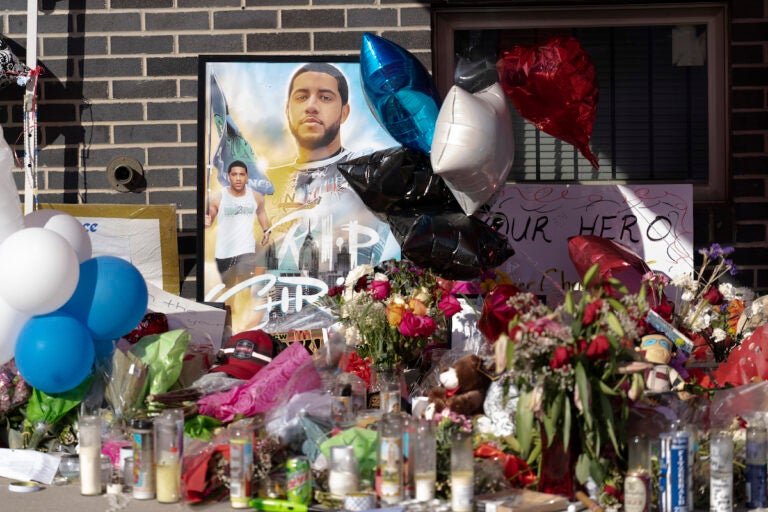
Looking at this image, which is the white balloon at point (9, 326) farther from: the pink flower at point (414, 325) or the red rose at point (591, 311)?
the red rose at point (591, 311)

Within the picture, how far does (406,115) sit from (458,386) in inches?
45.8

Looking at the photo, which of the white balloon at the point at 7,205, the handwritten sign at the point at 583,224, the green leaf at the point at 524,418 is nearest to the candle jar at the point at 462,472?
the green leaf at the point at 524,418

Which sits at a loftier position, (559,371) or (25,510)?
(559,371)

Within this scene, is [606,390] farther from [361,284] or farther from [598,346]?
[361,284]

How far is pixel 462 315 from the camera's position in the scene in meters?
4.65

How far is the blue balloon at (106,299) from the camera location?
409 centimetres

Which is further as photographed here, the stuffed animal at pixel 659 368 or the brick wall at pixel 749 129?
the brick wall at pixel 749 129

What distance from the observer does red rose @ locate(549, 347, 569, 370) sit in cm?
337

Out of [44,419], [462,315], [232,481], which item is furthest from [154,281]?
[232,481]

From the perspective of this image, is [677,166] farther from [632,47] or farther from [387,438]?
[387,438]

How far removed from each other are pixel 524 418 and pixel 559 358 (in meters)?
0.28

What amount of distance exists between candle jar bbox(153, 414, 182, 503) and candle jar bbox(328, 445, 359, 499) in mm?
547

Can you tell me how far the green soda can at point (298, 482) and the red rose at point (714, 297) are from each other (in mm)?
2001

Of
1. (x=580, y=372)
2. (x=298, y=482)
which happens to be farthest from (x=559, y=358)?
(x=298, y=482)
